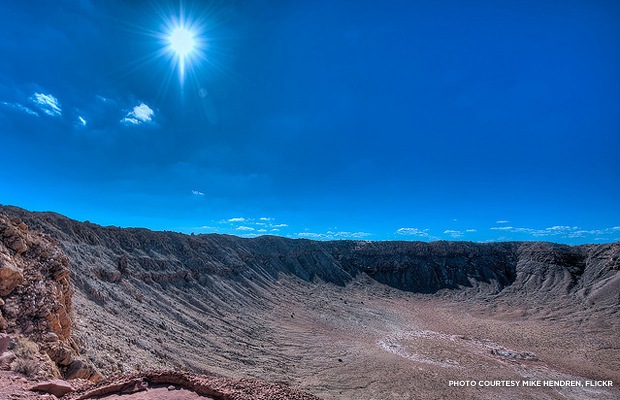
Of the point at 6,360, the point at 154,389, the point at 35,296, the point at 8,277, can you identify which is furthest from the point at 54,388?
the point at 8,277

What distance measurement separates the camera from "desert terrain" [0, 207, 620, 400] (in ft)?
36.8

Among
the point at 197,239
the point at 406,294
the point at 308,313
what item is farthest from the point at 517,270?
the point at 197,239

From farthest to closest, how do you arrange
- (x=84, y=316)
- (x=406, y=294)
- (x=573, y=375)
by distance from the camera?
(x=406, y=294) → (x=573, y=375) → (x=84, y=316)

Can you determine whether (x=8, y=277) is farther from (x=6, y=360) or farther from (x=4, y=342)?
(x=6, y=360)

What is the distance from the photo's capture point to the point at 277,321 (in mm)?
38031

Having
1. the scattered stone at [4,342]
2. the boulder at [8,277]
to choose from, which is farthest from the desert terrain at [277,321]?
the scattered stone at [4,342]

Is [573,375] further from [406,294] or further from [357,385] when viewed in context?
[406,294]

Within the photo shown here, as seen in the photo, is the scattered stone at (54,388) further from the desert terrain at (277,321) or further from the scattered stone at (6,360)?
the scattered stone at (6,360)

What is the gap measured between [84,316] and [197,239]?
31586 millimetres

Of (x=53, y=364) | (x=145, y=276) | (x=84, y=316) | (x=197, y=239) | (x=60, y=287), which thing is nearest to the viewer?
(x=53, y=364)

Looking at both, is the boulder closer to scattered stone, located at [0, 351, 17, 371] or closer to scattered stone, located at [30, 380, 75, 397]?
scattered stone, located at [0, 351, 17, 371]

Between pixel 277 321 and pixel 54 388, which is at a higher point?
pixel 54 388

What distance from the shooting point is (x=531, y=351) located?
1382 inches

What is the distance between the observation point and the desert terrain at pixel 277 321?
1121cm
